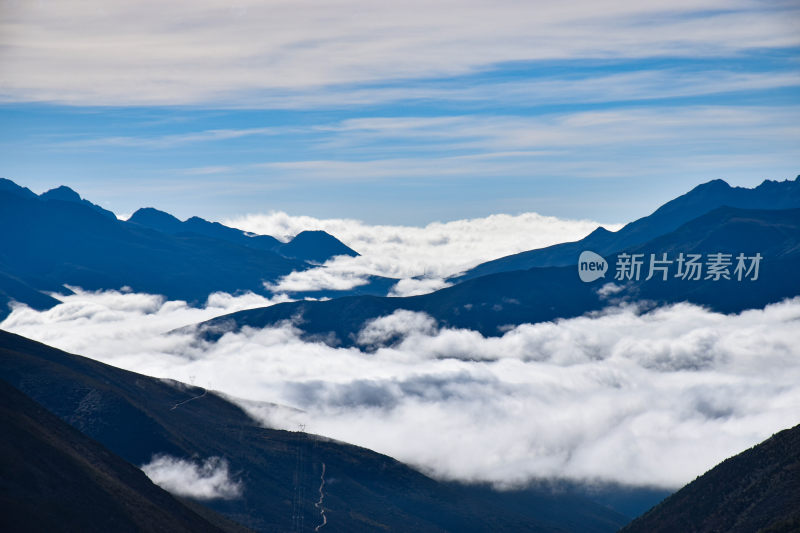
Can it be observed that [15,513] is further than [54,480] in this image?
No

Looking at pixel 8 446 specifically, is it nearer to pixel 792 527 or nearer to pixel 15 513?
pixel 15 513

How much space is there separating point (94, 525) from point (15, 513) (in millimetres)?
23511

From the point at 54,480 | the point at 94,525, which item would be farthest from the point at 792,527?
the point at 54,480

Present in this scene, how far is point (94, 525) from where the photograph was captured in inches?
7451

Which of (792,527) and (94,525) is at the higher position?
(792,527)

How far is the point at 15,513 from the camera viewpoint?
169250 mm

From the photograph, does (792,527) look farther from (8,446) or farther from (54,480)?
(8,446)

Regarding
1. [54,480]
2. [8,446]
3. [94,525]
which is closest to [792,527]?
[94,525]

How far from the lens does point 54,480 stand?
196 metres

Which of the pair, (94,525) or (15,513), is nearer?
(15,513)

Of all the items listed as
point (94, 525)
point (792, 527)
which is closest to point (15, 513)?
point (94, 525)

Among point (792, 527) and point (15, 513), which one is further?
point (792, 527)

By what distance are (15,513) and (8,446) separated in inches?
1285

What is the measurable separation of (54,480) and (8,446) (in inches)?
550
